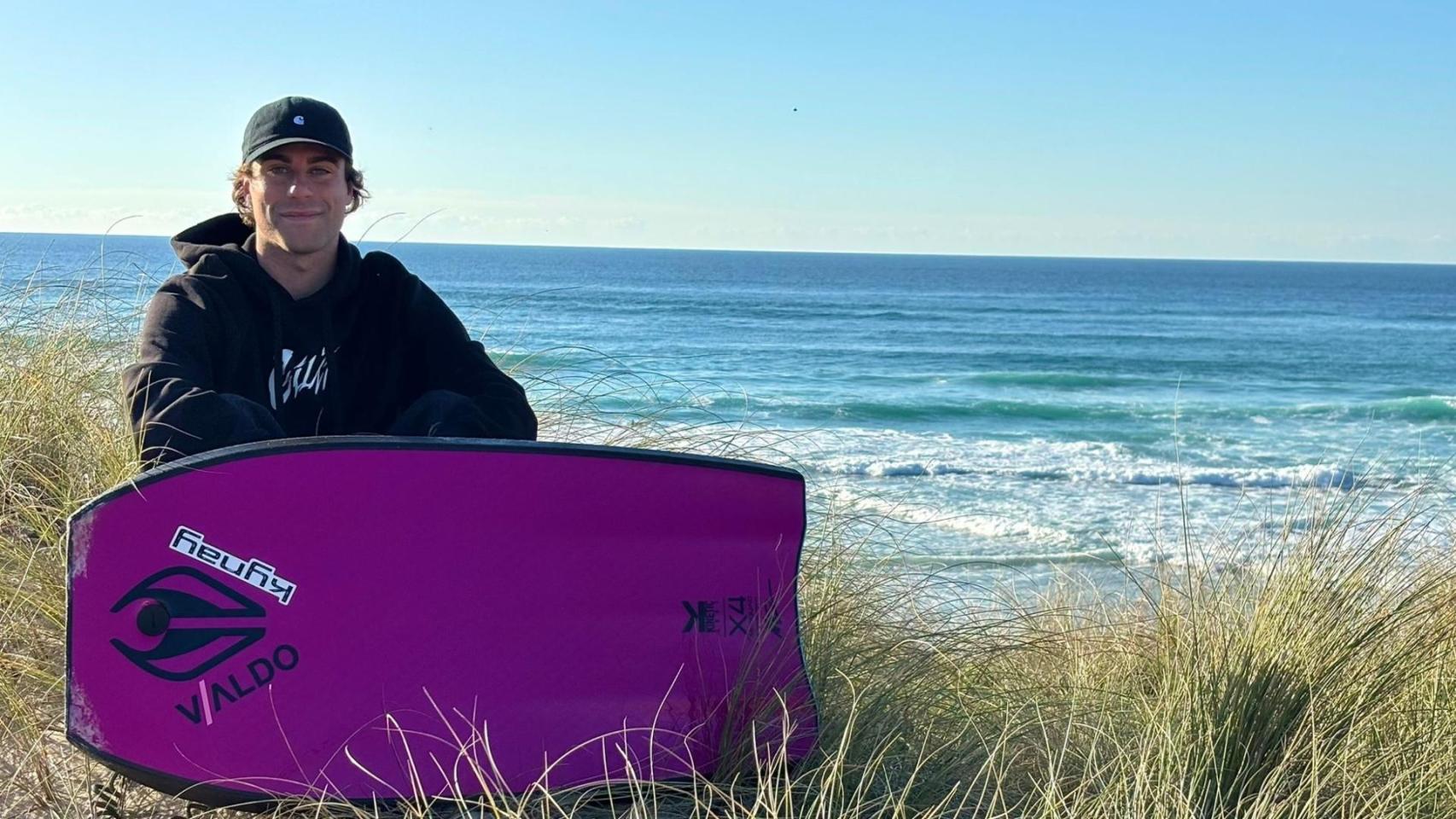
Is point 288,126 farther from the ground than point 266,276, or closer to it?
farther from the ground

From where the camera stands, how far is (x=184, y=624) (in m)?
1.99

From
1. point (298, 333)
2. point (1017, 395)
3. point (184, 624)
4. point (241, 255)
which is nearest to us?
point (184, 624)

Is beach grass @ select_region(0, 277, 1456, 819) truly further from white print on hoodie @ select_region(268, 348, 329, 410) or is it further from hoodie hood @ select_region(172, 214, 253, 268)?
hoodie hood @ select_region(172, 214, 253, 268)

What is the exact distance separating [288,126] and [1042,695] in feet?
6.64

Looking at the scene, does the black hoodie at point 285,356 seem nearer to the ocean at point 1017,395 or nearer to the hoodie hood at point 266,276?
the hoodie hood at point 266,276

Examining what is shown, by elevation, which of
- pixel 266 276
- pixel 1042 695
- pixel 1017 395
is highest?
pixel 266 276

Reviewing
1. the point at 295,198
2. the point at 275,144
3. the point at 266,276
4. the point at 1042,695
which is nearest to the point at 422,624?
the point at 266,276

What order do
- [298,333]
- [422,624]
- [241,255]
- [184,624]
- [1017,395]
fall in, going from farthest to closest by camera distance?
[1017,395], [298,333], [241,255], [422,624], [184,624]

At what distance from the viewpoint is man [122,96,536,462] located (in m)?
2.28

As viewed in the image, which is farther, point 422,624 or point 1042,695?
point 1042,695

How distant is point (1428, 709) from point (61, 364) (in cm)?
358

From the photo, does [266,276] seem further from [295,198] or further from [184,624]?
[184,624]

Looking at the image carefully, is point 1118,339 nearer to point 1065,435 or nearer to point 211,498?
point 1065,435

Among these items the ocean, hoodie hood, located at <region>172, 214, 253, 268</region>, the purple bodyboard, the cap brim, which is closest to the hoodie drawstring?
hoodie hood, located at <region>172, 214, 253, 268</region>
